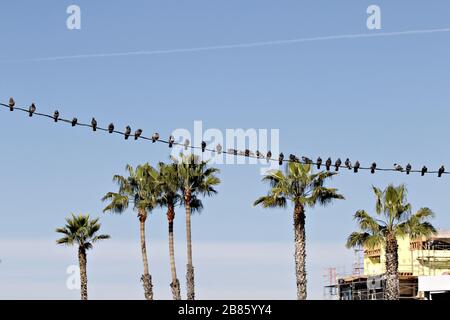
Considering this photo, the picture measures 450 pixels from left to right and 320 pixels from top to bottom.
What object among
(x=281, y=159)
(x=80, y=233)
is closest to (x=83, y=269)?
(x=80, y=233)

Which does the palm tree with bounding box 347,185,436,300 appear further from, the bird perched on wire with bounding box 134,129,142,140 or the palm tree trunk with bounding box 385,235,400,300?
the bird perched on wire with bounding box 134,129,142,140

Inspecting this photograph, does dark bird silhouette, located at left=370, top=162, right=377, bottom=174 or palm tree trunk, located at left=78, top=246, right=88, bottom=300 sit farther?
palm tree trunk, located at left=78, top=246, right=88, bottom=300

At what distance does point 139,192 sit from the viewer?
3391 inches

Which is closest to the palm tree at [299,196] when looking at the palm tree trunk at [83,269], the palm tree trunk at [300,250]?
the palm tree trunk at [300,250]

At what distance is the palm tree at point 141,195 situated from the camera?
84625 mm

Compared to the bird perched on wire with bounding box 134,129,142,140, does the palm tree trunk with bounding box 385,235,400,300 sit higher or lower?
lower

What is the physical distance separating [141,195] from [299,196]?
2008 cm

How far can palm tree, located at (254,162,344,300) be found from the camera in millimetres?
70037

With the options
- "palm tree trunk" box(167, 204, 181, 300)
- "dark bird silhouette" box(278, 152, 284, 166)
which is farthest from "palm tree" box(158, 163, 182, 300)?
"dark bird silhouette" box(278, 152, 284, 166)

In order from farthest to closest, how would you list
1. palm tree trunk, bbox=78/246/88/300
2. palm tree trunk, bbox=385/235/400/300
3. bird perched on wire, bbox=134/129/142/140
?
palm tree trunk, bbox=78/246/88/300 → palm tree trunk, bbox=385/235/400/300 → bird perched on wire, bbox=134/129/142/140

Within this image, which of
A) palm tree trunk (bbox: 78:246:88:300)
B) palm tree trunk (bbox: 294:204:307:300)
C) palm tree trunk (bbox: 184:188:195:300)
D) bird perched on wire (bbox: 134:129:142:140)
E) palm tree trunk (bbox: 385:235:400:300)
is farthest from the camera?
palm tree trunk (bbox: 78:246:88:300)

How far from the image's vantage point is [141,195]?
8562 cm

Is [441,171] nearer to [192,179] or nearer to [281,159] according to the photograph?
[281,159]
